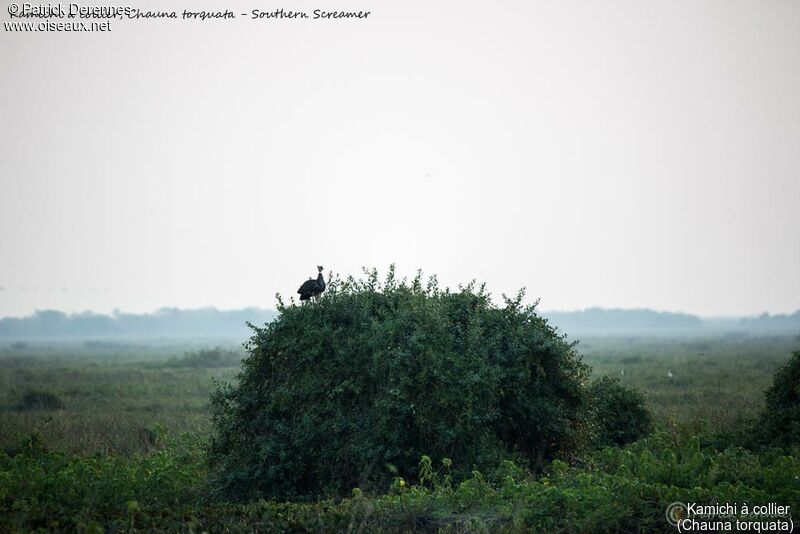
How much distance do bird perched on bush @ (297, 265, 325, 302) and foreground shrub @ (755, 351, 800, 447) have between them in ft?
26.6

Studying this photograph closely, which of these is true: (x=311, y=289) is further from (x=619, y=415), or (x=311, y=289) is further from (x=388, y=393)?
(x=619, y=415)

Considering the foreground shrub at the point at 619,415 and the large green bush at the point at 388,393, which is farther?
the foreground shrub at the point at 619,415

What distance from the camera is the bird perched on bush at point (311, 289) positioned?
13.4 m

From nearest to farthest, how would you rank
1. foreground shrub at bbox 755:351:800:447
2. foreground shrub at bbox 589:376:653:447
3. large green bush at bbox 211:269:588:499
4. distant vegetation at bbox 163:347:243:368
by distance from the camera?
large green bush at bbox 211:269:588:499 → foreground shrub at bbox 755:351:800:447 → foreground shrub at bbox 589:376:653:447 → distant vegetation at bbox 163:347:243:368

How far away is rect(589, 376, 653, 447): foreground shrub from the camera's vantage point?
14.6 m

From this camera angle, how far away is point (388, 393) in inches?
468

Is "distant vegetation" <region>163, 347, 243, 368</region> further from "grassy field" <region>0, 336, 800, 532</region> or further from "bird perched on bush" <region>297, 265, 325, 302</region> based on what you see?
"bird perched on bush" <region>297, 265, 325, 302</region>

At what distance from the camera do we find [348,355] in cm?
1250

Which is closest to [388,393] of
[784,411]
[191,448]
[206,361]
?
[191,448]

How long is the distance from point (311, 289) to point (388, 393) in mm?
2576

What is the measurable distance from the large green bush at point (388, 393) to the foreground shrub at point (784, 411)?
11.2ft

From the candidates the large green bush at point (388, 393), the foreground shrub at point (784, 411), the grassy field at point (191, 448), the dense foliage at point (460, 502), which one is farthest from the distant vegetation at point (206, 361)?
the foreground shrub at point (784, 411)

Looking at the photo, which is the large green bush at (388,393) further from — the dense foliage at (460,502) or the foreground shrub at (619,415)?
the foreground shrub at (619,415)

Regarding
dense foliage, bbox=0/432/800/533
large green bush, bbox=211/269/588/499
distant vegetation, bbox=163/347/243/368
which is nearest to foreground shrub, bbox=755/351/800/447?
dense foliage, bbox=0/432/800/533
